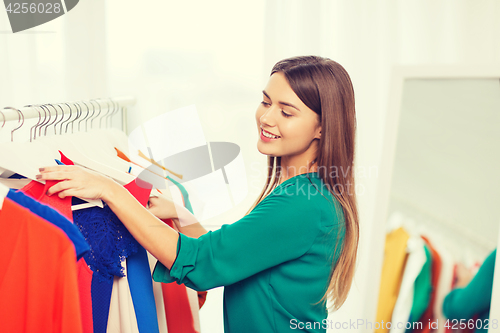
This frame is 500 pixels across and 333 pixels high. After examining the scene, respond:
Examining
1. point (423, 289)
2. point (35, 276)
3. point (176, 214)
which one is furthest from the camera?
point (176, 214)

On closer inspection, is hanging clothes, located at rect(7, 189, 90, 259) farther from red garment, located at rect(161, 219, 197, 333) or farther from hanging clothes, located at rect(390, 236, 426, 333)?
hanging clothes, located at rect(390, 236, 426, 333)

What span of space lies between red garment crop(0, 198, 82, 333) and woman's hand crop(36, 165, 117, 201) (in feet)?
0.35

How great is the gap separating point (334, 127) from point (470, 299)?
466mm

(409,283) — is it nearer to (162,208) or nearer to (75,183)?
(162,208)

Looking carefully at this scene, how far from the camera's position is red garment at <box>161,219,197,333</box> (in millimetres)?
963

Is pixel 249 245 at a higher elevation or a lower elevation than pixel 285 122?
lower

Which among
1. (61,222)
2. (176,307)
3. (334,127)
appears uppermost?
(334,127)

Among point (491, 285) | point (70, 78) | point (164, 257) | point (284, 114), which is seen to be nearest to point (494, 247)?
point (491, 285)

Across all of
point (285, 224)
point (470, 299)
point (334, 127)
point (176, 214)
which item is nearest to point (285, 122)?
point (334, 127)

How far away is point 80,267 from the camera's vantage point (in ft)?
2.48

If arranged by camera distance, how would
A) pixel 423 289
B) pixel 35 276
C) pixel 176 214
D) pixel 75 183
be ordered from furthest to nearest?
pixel 176 214 < pixel 423 289 < pixel 75 183 < pixel 35 276

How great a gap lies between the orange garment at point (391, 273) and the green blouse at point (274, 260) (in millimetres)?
113

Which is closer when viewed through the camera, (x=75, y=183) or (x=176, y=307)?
(x=75, y=183)

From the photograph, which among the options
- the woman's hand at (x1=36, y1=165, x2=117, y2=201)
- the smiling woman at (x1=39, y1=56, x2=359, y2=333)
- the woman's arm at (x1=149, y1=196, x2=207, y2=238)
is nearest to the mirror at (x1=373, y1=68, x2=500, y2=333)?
the smiling woman at (x1=39, y1=56, x2=359, y2=333)
